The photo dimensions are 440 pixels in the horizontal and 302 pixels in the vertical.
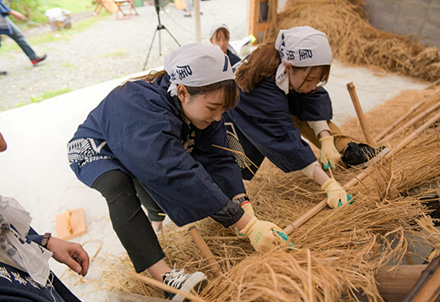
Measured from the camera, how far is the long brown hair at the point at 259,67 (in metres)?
1.69

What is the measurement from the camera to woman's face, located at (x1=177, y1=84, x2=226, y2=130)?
3.91 feet

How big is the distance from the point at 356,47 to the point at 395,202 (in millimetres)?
3729

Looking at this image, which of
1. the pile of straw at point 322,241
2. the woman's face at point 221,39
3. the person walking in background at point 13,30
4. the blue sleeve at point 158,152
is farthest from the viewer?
the person walking in background at point 13,30

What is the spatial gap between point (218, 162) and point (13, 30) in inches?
131

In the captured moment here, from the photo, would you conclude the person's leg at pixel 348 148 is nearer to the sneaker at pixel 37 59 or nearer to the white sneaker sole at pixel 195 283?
the white sneaker sole at pixel 195 283

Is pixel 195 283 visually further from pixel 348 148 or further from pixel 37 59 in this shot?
pixel 37 59

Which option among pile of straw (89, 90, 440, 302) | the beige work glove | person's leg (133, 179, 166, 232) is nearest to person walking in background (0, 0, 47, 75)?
person's leg (133, 179, 166, 232)

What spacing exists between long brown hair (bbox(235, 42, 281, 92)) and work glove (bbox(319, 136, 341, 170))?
1.77 ft

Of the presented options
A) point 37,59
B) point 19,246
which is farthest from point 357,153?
point 37,59

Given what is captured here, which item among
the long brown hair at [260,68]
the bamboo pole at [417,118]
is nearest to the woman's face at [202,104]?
the long brown hair at [260,68]

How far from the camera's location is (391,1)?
448cm

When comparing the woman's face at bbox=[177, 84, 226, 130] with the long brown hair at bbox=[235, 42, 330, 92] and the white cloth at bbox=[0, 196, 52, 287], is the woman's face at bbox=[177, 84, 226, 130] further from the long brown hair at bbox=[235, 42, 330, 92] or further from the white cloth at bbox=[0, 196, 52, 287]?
the white cloth at bbox=[0, 196, 52, 287]

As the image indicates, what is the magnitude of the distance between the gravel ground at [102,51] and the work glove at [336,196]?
138 inches

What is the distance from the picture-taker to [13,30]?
3514 mm
